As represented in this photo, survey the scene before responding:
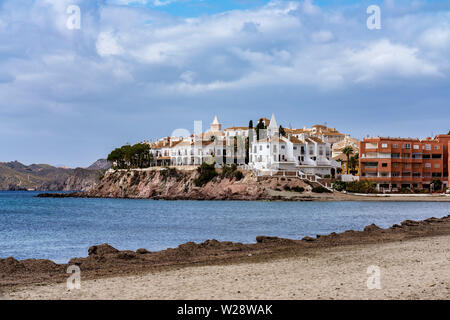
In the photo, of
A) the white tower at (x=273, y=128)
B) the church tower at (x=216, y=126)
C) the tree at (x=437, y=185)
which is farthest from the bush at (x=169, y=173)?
the tree at (x=437, y=185)

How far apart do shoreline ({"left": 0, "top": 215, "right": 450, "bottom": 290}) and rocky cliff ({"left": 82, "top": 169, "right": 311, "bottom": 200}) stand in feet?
255

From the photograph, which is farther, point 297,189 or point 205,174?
point 205,174

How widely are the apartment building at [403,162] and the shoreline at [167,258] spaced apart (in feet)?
269

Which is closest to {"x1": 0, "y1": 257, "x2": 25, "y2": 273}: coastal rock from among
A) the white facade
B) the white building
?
the white building

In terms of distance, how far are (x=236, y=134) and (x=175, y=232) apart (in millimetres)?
112538

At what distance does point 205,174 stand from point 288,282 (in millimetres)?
115311

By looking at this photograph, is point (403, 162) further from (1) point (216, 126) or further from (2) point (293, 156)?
(1) point (216, 126)

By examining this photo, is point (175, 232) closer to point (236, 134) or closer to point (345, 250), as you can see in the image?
point (345, 250)

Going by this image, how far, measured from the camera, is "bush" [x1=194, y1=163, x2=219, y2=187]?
130m

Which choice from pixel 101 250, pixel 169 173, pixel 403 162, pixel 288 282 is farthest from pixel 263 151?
pixel 288 282

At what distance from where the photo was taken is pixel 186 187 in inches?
5261

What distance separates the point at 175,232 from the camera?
149 feet
